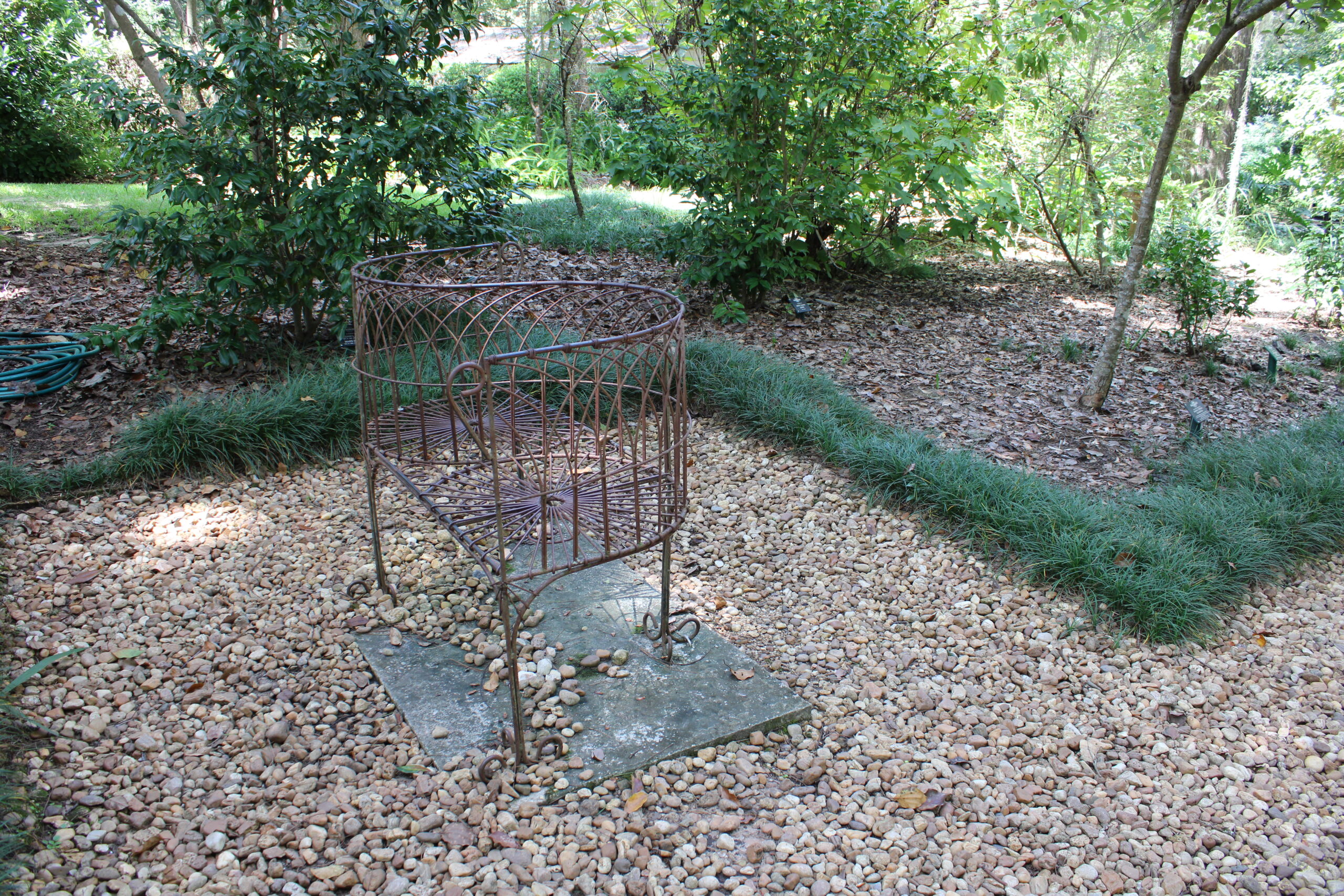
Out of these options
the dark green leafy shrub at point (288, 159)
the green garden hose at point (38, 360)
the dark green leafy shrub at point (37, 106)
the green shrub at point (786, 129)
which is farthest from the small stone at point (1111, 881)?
the dark green leafy shrub at point (37, 106)

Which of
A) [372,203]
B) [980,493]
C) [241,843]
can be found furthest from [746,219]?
[241,843]

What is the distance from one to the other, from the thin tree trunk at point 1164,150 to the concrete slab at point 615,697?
3.07 meters

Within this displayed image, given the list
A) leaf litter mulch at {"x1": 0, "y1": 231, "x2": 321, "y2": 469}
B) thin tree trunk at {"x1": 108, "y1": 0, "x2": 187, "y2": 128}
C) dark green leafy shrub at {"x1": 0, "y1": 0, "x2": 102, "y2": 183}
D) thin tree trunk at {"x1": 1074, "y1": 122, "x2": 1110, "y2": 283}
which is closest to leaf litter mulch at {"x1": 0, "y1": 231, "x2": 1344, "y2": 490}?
leaf litter mulch at {"x1": 0, "y1": 231, "x2": 321, "y2": 469}

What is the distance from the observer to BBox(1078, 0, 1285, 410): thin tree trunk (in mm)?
4055

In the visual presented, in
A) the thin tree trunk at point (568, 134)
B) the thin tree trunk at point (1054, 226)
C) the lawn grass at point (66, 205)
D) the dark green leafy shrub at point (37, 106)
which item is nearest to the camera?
the lawn grass at point (66, 205)

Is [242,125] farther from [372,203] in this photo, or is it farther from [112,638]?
[112,638]

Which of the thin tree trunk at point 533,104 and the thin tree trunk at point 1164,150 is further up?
the thin tree trunk at point 533,104

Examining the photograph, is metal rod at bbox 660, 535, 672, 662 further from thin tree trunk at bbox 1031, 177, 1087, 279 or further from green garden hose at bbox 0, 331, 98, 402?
thin tree trunk at bbox 1031, 177, 1087, 279

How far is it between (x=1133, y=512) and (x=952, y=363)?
2238 millimetres

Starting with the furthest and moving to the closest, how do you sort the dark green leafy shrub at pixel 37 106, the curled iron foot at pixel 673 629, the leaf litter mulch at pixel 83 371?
1. the dark green leafy shrub at pixel 37 106
2. the leaf litter mulch at pixel 83 371
3. the curled iron foot at pixel 673 629

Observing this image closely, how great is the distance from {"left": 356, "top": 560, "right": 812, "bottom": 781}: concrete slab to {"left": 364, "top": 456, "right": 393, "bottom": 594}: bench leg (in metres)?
0.26

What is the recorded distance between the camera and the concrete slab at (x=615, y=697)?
2.44 metres

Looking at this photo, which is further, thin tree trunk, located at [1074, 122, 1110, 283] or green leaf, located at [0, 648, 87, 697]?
thin tree trunk, located at [1074, 122, 1110, 283]

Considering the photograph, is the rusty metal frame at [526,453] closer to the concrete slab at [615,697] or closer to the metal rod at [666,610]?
the metal rod at [666,610]
